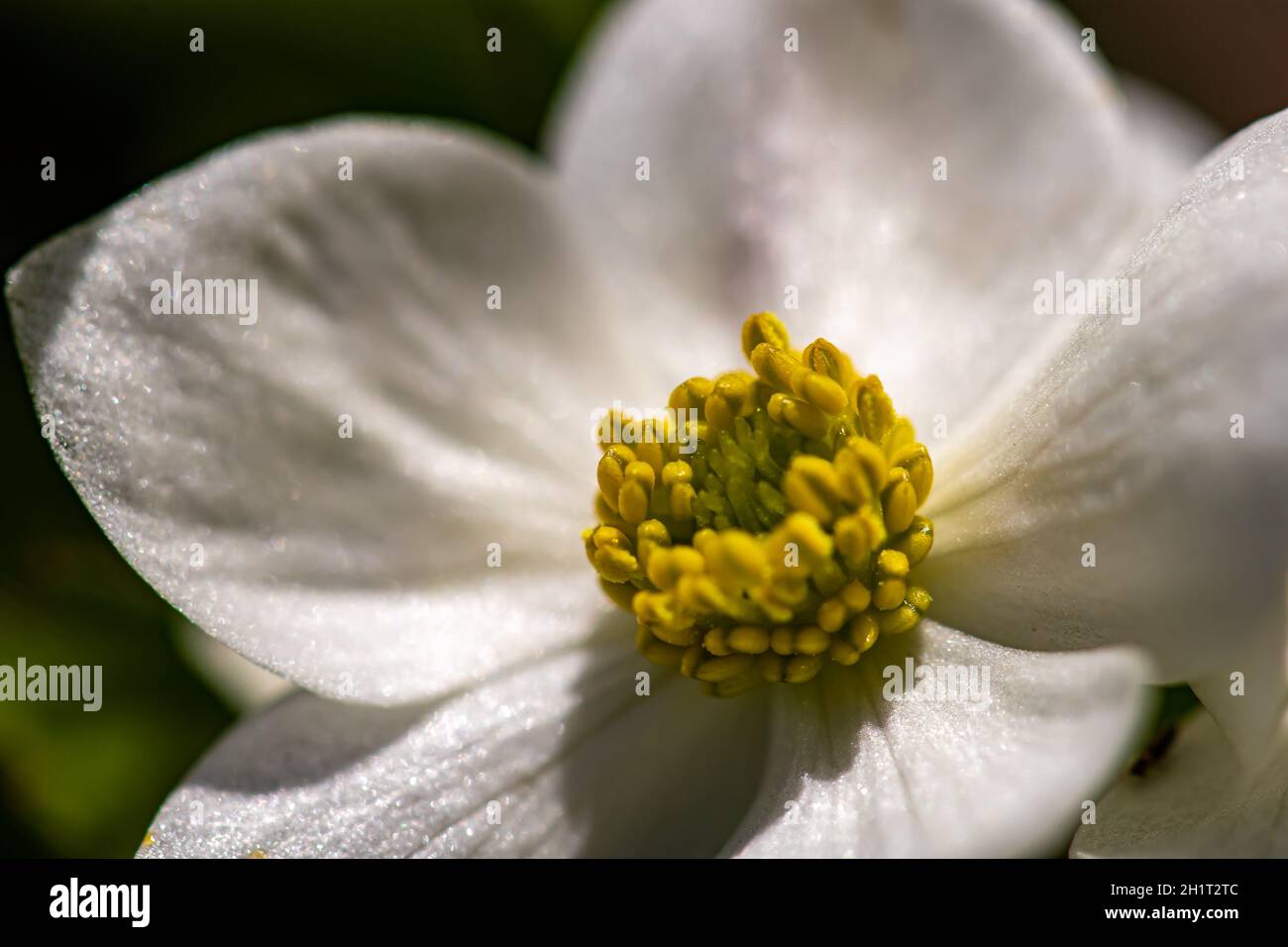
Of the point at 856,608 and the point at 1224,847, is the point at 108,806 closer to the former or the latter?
the point at 856,608

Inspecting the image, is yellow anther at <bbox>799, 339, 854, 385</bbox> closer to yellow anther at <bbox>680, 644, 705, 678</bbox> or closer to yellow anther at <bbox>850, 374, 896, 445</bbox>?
→ yellow anther at <bbox>850, 374, 896, 445</bbox>

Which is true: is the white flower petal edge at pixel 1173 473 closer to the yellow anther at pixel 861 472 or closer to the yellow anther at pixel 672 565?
the yellow anther at pixel 861 472

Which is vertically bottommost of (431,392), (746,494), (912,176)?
(746,494)

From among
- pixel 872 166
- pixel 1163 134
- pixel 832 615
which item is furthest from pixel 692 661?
pixel 1163 134

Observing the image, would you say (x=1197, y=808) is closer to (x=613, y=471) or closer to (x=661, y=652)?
(x=661, y=652)

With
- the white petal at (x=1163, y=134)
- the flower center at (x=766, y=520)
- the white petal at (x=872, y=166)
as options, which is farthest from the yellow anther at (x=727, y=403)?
the white petal at (x=1163, y=134)

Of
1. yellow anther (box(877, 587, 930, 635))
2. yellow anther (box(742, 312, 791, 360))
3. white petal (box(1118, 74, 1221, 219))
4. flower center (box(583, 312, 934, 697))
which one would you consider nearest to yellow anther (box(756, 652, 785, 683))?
flower center (box(583, 312, 934, 697))
